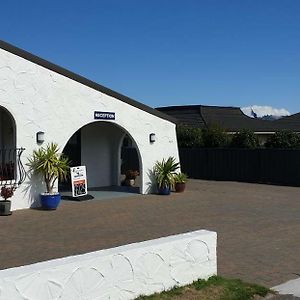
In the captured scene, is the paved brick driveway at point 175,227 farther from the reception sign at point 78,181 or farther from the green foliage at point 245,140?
the green foliage at point 245,140

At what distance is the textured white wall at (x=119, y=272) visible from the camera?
4691 millimetres

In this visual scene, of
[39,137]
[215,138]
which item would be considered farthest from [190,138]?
[39,137]

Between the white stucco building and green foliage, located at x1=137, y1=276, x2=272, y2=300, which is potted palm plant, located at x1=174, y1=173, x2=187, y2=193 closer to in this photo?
the white stucco building

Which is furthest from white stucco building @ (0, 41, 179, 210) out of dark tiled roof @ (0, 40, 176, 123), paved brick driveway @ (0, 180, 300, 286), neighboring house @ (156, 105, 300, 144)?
neighboring house @ (156, 105, 300, 144)

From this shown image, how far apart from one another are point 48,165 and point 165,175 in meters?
5.19

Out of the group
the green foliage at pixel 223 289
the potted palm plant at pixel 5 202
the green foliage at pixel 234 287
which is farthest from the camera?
the potted palm plant at pixel 5 202

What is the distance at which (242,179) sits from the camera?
24.2 metres

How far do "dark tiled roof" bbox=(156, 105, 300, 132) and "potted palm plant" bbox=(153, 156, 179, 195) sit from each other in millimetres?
15712

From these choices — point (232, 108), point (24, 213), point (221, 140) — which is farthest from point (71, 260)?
Answer: point (232, 108)

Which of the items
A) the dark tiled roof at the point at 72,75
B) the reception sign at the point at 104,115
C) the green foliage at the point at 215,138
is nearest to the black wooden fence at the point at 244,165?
the green foliage at the point at 215,138

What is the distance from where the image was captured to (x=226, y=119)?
38281mm

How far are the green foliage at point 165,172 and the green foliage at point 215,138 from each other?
8365 millimetres

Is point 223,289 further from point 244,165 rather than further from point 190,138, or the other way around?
point 190,138

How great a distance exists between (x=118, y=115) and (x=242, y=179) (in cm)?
987
